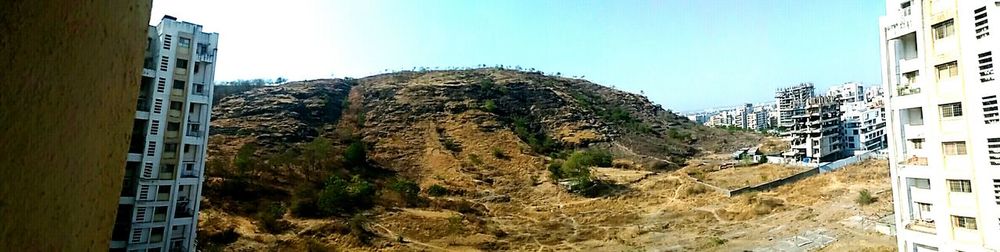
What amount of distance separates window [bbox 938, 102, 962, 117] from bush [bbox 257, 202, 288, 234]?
2018 centimetres

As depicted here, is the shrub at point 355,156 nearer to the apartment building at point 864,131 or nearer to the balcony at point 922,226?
the balcony at point 922,226

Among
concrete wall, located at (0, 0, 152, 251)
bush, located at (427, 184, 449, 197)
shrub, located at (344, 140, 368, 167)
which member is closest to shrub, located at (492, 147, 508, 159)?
bush, located at (427, 184, 449, 197)

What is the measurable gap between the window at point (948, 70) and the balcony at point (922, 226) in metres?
2.45

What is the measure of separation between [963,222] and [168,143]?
1515 cm

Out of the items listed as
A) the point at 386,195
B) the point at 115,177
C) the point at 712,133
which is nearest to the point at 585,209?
the point at 386,195

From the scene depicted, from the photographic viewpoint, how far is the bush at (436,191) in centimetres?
2861

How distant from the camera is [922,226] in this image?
877cm

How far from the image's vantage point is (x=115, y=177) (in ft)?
3.43

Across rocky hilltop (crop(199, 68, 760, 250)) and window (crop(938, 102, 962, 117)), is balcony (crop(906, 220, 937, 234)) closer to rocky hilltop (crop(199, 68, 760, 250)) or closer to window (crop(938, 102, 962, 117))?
window (crop(938, 102, 962, 117))

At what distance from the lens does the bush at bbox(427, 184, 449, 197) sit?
28612mm

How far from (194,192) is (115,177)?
12.8 metres

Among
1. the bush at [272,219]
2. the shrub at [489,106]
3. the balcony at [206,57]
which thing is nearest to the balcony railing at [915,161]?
the balcony at [206,57]

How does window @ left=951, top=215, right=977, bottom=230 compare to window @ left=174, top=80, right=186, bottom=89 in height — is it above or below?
below

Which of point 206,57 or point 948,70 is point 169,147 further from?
point 948,70
